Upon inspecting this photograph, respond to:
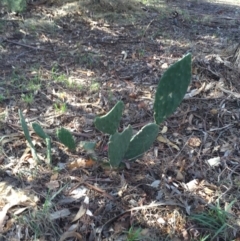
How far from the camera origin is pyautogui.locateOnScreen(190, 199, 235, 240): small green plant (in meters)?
1.77

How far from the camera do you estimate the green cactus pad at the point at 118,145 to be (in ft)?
6.16

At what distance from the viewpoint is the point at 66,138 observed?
82.7 inches

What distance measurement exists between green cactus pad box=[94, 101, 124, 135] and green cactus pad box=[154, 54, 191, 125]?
25cm

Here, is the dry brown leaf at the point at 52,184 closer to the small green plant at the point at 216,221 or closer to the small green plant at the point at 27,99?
the small green plant at the point at 216,221

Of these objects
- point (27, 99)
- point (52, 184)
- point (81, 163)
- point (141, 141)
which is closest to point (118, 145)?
point (141, 141)

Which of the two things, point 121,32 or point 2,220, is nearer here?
point 2,220

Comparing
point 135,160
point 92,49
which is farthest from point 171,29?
point 135,160

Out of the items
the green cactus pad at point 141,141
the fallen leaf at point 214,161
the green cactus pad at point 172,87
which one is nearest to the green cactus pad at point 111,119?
the green cactus pad at point 141,141

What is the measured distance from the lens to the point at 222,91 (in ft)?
8.80

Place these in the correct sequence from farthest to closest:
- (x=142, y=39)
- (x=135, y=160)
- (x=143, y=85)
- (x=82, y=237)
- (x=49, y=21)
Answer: (x=49, y=21) < (x=142, y=39) < (x=143, y=85) < (x=135, y=160) < (x=82, y=237)

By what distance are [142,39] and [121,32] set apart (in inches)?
14.1

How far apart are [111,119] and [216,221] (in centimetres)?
75

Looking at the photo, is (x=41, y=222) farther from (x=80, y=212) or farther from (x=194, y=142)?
(x=194, y=142)

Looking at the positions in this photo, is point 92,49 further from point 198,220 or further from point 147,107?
point 198,220
